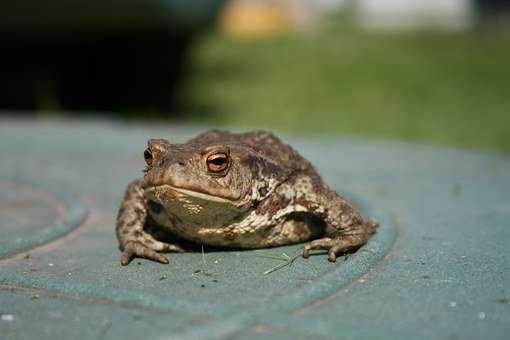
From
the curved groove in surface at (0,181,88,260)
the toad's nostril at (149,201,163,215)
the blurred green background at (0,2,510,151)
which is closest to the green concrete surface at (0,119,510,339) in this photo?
the curved groove in surface at (0,181,88,260)

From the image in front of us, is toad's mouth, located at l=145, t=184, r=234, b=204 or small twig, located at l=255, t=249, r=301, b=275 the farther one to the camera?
small twig, located at l=255, t=249, r=301, b=275

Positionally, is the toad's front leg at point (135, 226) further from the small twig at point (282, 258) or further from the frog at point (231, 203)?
the small twig at point (282, 258)

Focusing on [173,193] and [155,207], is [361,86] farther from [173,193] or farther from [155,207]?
[173,193]

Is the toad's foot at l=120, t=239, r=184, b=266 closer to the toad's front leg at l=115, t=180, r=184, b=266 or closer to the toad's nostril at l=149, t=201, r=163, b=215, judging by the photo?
the toad's front leg at l=115, t=180, r=184, b=266

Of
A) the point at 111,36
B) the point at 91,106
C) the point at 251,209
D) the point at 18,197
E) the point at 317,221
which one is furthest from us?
the point at 111,36

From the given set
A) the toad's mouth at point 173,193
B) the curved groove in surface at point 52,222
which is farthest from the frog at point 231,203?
the curved groove in surface at point 52,222

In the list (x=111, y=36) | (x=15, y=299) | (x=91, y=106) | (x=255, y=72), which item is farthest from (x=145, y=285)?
(x=111, y=36)

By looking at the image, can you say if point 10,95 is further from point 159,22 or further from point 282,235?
point 282,235
